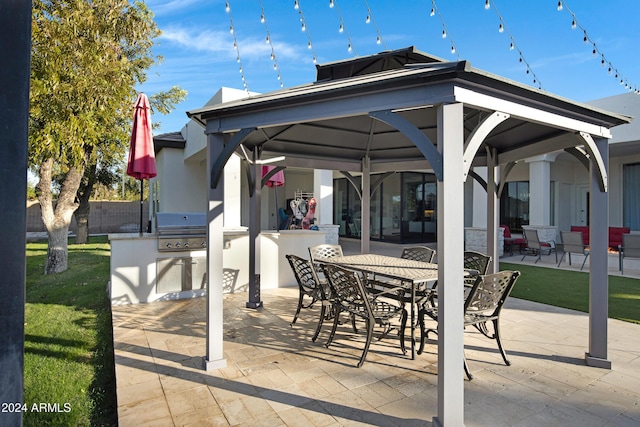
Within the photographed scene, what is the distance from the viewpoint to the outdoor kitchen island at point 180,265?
562 cm

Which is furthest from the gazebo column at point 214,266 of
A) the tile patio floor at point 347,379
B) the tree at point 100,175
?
the tree at point 100,175

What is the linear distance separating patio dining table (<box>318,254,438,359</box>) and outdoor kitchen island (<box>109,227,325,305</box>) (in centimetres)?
171

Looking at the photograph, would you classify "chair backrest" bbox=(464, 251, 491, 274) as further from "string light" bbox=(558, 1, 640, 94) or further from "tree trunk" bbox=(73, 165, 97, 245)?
"tree trunk" bbox=(73, 165, 97, 245)

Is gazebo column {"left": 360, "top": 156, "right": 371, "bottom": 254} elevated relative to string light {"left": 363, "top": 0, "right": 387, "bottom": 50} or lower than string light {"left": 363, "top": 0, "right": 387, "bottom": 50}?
lower

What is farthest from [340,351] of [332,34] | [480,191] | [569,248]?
[480,191]

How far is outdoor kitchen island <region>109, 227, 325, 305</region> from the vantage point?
5621 millimetres

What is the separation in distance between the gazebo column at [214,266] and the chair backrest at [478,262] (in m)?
3.16

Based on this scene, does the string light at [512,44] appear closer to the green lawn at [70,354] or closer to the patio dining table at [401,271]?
the patio dining table at [401,271]

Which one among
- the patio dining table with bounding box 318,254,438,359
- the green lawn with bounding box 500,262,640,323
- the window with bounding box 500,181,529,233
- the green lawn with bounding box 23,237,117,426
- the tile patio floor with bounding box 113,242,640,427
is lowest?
the green lawn with bounding box 23,237,117,426

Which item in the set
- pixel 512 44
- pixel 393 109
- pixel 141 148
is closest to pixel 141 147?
pixel 141 148

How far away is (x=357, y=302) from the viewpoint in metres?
3.81

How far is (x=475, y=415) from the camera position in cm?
262

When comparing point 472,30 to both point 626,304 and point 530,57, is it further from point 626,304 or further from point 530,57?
point 626,304

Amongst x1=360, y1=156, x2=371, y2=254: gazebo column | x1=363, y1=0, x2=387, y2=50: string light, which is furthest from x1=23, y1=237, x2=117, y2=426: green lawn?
x1=363, y1=0, x2=387, y2=50: string light
